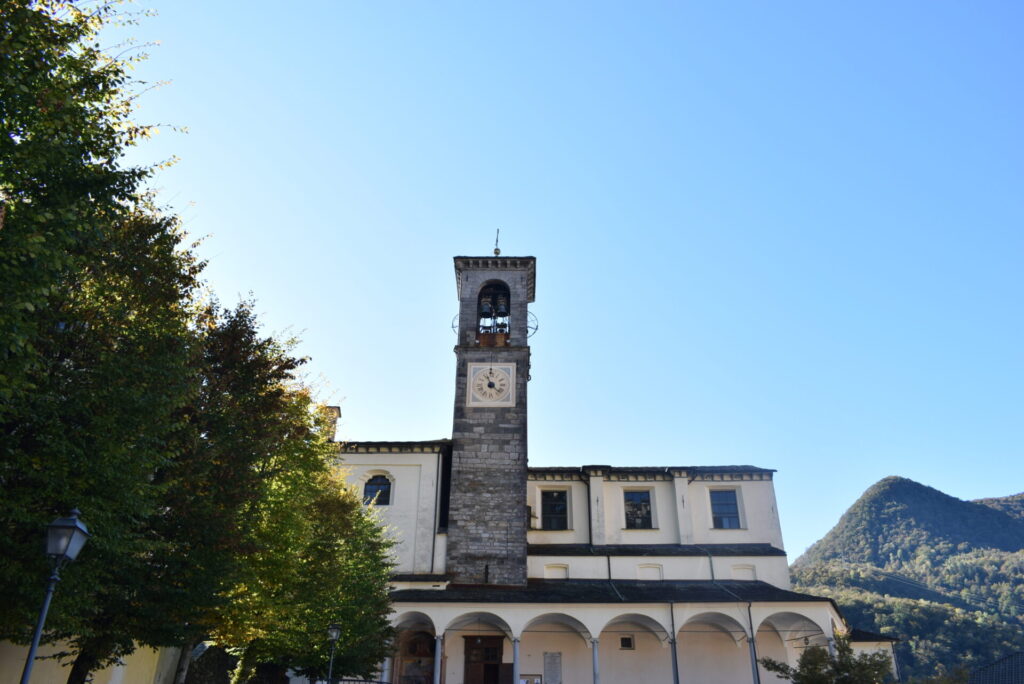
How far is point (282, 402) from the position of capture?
16.8 meters

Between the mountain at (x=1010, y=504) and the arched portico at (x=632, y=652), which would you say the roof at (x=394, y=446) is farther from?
the mountain at (x=1010, y=504)

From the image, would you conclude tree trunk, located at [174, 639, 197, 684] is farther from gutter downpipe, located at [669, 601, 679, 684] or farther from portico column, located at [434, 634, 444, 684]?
gutter downpipe, located at [669, 601, 679, 684]

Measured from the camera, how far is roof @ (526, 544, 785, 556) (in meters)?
31.4

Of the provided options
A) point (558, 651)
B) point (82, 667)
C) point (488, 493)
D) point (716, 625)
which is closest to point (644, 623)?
point (716, 625)

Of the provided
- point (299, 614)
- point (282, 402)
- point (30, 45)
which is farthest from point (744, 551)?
point (30, 45)

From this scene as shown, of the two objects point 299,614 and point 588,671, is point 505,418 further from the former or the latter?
point 299,614

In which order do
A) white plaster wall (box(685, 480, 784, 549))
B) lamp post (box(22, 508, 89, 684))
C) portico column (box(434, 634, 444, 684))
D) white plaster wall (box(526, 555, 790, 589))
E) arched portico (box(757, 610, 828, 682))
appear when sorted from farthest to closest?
white plaster wall (box(685, 480, 784, 549)) → white plaster wall (box(526, 555, 790, 589)) → arched portico (box(757, 610, 828, 682)) → portico column (box(434, 634, 444, 684)) → lamp post (box(22, 508, 89, 684))

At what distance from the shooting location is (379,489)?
31734mm

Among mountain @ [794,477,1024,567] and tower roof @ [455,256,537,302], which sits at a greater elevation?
mountain @ [794,477,1024,567]

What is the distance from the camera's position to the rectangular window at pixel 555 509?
33.6 metres

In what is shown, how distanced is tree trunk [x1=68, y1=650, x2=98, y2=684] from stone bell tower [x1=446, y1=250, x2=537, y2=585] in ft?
56.3

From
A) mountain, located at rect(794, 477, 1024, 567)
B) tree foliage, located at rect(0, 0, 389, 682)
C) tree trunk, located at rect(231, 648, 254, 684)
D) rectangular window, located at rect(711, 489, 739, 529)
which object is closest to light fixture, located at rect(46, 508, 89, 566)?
tree foliage, located at rect(0, 0, 389, 682)

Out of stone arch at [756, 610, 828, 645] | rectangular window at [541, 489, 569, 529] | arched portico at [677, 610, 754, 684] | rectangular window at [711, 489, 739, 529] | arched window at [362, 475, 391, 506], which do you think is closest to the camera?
stone arch at [756, 610, 828, 645]

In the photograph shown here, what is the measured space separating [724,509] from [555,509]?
8526 mm
